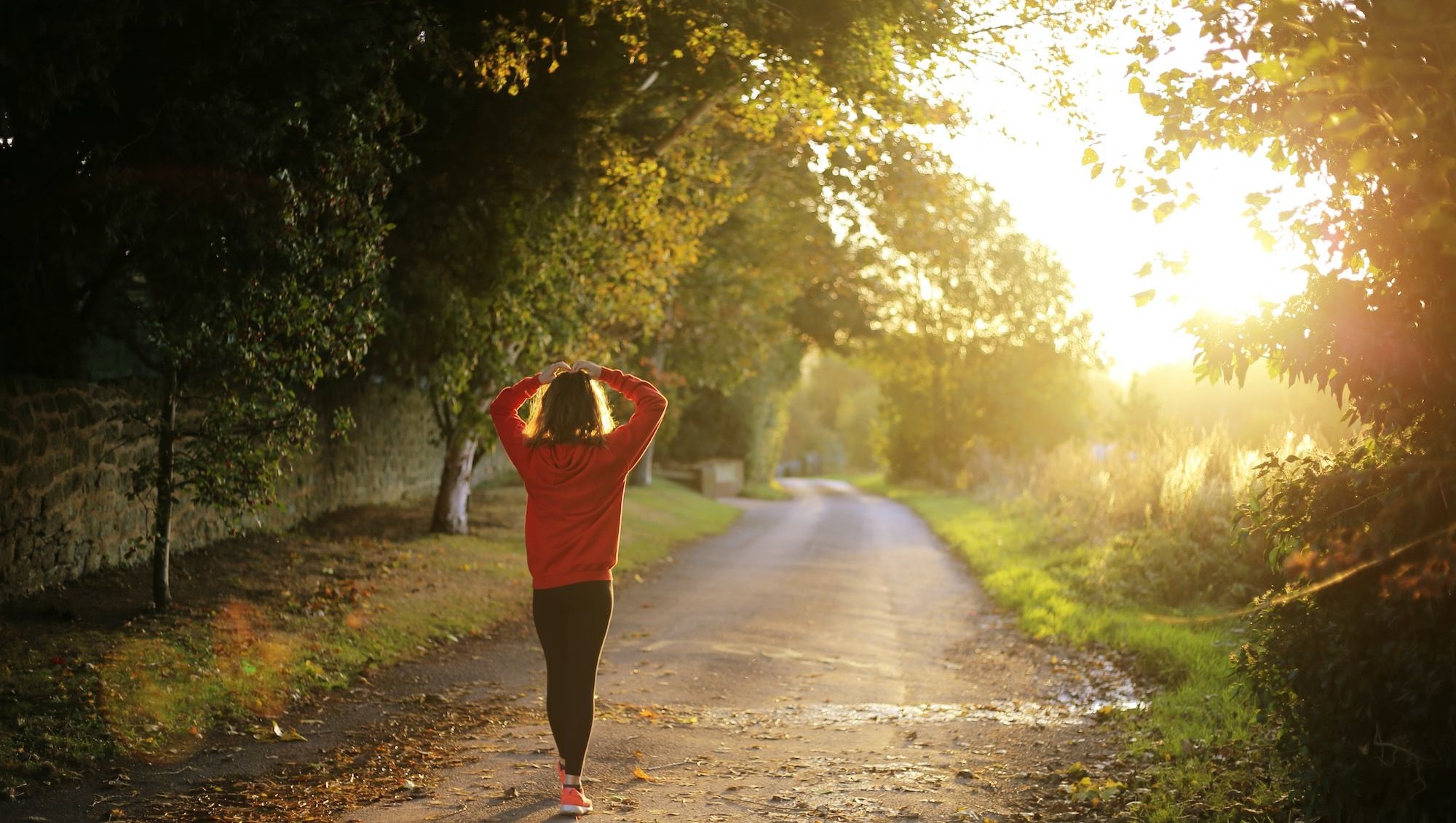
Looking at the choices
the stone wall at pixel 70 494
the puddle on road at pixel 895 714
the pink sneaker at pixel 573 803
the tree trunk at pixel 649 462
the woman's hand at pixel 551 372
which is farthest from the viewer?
the tree trunk at pixel 649 462

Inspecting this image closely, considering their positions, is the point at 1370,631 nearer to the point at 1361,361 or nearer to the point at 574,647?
the point at 1361,361

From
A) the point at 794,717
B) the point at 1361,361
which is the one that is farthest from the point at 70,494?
the point at 1361,361

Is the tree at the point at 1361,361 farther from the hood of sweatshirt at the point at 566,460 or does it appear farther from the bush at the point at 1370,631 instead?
the hood of sweatshirt at the point at 566,460

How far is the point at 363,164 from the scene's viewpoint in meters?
10.3

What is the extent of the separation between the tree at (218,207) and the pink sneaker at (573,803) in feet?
17.4

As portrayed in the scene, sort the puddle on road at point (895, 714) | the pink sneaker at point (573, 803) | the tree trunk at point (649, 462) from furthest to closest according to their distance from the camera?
the tree trunk at point (649, 462) < the puddle on road at point (895, 714) < the pink sneaker at point (573, 803)

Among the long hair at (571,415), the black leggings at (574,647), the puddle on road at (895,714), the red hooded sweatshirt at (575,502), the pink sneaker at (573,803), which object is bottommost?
the puddle on road at (895,714)

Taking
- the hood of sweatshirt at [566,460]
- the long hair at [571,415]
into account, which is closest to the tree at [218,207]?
the long hair at [571,415]

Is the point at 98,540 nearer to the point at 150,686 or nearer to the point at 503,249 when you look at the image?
the point at 150,686

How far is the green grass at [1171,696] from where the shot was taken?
6.54m

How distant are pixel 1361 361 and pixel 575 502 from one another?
11.7ft

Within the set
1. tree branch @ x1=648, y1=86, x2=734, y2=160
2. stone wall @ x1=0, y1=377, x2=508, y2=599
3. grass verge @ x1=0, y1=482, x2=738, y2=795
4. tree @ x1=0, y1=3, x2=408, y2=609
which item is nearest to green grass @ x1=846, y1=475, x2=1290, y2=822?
grass verge @ x1=0, y1=482, x2=738, y2=795

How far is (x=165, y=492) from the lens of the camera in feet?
33.0

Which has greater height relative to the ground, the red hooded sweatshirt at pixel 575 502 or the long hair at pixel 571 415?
the long hair at pixel 571 415
